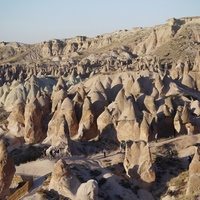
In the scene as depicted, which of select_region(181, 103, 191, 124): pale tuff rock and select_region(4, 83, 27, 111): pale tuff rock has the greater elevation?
select_region(181, 103, 191, 124): pale tuff rock

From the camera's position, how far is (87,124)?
105 ft

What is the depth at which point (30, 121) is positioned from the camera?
3528cm

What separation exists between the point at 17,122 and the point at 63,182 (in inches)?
815

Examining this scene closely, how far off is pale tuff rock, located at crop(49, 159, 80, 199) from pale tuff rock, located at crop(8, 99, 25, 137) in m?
19.4

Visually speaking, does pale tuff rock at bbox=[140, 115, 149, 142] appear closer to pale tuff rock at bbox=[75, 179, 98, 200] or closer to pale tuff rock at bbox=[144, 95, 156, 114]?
pale tuff rock at bbox=[144, 95, 156, 114]

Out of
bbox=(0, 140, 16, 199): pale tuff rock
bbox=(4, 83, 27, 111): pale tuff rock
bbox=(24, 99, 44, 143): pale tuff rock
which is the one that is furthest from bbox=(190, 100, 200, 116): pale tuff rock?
bbox=(4, 83, 27, 111): pale tuff rock

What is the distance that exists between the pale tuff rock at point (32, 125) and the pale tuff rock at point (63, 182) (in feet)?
57.5

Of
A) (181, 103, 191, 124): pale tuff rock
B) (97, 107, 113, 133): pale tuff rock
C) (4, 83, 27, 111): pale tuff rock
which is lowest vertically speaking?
(4, 83, 27, 111): pale tuff rock

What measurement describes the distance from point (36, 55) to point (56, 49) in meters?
9.05

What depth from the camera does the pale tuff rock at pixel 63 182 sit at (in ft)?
57.7

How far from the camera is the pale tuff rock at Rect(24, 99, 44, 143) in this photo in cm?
3528

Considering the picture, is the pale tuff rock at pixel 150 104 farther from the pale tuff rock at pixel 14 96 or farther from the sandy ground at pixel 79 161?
the pale tuff rock at pixel 14 96

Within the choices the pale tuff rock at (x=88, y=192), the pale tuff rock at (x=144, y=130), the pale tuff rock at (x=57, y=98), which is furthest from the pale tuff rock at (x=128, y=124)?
the pale tuff rock at (x=88, y=192)

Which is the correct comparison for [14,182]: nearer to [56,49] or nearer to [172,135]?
[172,135]
